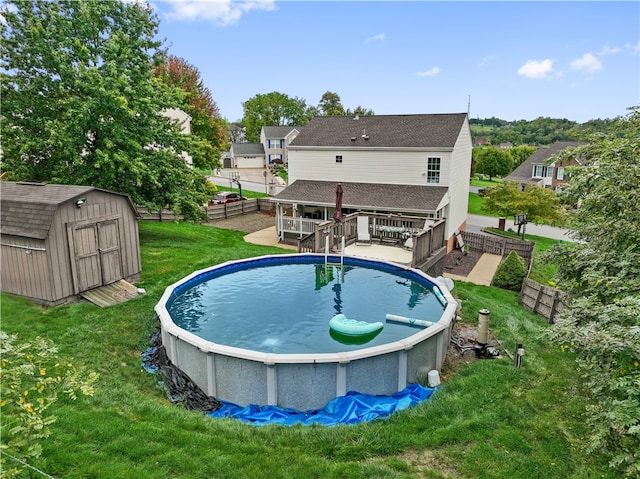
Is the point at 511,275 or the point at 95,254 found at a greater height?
the point at 95,254

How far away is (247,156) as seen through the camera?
2724 inches

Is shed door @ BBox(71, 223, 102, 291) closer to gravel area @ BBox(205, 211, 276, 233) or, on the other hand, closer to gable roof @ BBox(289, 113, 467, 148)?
gravel area @ BBox(205, 211, 276, 233)

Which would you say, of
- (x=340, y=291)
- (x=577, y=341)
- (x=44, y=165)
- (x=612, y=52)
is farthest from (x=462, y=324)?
(x=44, y=165)

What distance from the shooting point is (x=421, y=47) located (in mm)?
22031

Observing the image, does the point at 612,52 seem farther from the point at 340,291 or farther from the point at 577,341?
the point at 577,341

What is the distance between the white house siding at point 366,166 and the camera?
22.9 m

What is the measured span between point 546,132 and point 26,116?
123226mm

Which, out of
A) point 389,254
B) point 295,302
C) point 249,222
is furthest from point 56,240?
point 249,222

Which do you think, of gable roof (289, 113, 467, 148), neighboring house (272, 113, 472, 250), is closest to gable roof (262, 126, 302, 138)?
gable roof (289, 113, 467, 148)

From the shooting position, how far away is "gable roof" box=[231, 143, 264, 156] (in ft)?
227

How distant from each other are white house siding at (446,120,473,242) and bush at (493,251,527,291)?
4553mm

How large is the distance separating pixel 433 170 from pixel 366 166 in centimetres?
384

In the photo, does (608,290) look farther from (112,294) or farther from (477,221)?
(477,221)

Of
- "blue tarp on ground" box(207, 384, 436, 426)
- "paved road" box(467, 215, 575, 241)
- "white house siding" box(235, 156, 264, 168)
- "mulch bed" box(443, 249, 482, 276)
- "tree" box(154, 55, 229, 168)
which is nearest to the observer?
"blue tarp on ground" box(207, 384, 436, 426)
